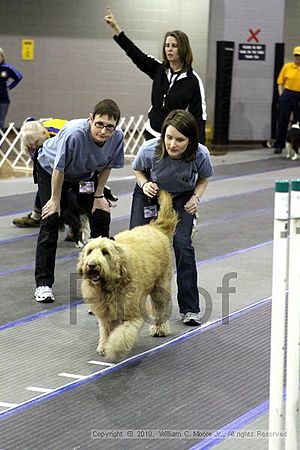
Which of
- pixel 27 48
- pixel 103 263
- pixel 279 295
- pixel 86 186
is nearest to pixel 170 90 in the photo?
pixel 86 186

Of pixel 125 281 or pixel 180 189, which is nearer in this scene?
pixel 125 281

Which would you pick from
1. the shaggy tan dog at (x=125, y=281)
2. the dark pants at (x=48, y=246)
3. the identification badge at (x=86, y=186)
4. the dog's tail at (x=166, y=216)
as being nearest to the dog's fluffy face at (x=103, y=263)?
the shaggy tan dog at (x=125, y=281)

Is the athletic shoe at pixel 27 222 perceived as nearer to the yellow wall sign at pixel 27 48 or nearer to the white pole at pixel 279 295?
the white pole at pixel 279 295

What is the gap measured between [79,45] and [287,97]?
4402 millimetres

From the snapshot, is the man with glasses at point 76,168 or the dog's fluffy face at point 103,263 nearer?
the dog's fluffy face at point 103,263

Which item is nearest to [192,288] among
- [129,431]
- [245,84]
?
[129,431]

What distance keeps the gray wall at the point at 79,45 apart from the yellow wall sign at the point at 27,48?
0.08 metres

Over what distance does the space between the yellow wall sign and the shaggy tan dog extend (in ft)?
40.1

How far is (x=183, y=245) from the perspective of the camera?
17.8 ft

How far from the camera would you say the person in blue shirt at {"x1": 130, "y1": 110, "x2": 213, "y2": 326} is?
210 inches

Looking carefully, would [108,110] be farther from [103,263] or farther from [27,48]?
[27,48]

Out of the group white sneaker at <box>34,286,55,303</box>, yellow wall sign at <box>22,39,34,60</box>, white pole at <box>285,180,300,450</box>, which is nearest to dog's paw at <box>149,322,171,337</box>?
white sneaker at <box>34,286,55,303</box>

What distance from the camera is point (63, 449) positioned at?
145 inches

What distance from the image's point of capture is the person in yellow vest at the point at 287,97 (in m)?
14.7
